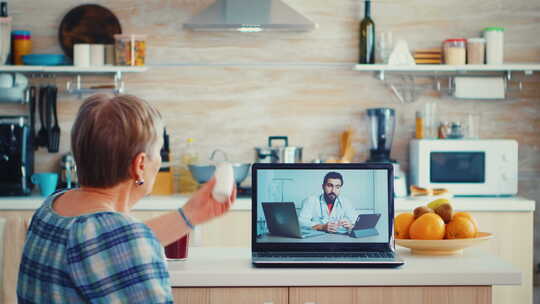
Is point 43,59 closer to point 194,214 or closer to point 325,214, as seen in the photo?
point 325,214

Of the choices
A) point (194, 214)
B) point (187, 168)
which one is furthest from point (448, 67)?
point (194, 214)

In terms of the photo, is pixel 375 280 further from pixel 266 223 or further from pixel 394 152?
pixel 394 152

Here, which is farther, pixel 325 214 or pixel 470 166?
pixel 470 166

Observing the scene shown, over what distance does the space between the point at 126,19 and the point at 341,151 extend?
1562 millimetres

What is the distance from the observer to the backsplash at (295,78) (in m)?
4.67

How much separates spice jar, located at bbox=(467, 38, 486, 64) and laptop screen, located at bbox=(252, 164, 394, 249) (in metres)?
2.42

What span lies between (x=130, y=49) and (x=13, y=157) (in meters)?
0.92

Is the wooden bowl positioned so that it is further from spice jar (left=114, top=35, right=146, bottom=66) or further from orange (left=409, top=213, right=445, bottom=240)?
spice jar (left=114, top=35, right=146, bottom=66)

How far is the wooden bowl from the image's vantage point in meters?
2.36

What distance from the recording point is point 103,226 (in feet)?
4.50

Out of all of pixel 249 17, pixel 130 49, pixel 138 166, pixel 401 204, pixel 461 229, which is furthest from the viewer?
pixel 130 49

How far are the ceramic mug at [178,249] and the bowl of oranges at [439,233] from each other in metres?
0.67

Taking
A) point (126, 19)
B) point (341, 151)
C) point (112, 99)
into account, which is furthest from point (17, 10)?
point (112, 99)

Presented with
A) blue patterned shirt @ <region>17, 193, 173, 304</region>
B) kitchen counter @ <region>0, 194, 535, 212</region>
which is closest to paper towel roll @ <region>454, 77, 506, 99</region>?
kitchen counter @ <region>0, 194, 535, 212</region>
